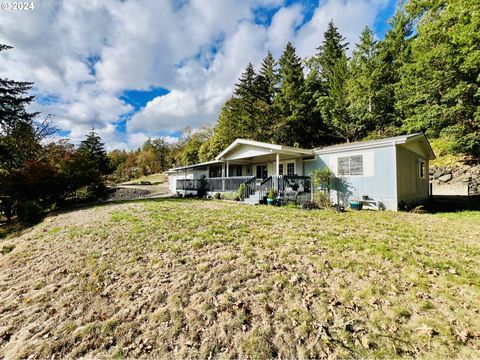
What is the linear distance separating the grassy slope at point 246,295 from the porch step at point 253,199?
19.3 feet

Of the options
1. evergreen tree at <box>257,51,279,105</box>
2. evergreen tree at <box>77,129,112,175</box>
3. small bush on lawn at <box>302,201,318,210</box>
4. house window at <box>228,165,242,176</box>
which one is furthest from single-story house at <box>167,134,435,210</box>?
evergreen tree at <box>77,129,112,175</box>

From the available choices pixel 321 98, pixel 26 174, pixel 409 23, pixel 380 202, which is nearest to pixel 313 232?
pixel 380 202

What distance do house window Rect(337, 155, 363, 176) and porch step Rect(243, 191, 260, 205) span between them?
15.1 feet

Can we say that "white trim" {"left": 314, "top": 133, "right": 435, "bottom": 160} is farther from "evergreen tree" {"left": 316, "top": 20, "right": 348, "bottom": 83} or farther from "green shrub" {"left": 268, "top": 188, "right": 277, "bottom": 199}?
"evergreen tree" {"left": 316, "top": 20, "right": 348, "bottom": 83}

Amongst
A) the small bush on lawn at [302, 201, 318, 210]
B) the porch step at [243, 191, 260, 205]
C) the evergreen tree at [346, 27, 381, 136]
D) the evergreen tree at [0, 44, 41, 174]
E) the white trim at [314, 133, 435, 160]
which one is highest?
the evergreen tree at [346, 27, 381, 136]

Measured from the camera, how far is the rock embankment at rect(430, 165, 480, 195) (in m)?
16.7

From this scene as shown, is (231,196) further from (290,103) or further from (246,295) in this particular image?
(290,103)

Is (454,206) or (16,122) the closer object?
(454,206)

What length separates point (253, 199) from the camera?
40.5 feet

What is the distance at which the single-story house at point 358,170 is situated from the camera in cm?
1019

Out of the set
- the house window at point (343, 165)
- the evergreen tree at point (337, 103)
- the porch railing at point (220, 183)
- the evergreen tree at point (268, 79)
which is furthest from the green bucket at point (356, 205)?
the evergreen tree at point (268, 79)

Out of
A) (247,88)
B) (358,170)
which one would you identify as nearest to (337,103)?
(247,88)

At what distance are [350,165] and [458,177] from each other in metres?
13.7

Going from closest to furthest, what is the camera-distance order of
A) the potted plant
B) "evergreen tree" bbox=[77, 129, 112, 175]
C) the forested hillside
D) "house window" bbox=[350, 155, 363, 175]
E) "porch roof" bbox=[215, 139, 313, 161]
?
"house window" bbox=[350, 155, 363, 175] < the potted plant < "porch roof" bbox=[215, 139, 313, 161] < the forested hillside < "evergreen tree" bbox=[77, 129, 112, 175]
